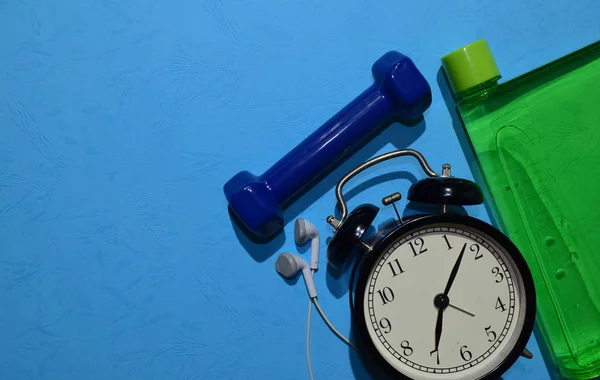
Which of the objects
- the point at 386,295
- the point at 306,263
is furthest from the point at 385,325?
the point at 306,263

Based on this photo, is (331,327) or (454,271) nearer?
(454,271)

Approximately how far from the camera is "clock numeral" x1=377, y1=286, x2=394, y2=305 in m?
0.74

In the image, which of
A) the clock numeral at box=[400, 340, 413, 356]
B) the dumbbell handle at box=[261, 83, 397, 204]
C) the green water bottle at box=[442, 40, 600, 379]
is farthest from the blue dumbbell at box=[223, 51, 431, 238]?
the clock numeral at box=[400, 340, 413, 356]

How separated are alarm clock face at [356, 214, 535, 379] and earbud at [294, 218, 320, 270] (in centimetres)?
11

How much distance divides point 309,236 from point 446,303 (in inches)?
8.2

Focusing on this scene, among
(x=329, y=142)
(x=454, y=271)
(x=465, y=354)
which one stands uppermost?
(x=329, y=142)

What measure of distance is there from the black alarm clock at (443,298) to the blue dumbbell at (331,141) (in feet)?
0.30

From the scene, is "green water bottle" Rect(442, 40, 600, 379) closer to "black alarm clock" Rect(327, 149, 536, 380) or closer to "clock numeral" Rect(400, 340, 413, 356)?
"black alarm clock" Rect(327, 149, 536, 380)

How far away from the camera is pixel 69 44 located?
0.83m

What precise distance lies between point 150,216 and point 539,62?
61cm

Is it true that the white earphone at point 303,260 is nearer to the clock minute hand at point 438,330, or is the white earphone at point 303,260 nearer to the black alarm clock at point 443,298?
the black alarm clock at point 443,298

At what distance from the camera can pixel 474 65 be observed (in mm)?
771

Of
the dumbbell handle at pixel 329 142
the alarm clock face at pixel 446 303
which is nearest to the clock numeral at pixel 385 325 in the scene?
the alarm clock face at pixel 446 303

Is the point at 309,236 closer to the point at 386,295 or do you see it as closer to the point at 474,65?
the point at 386,295
